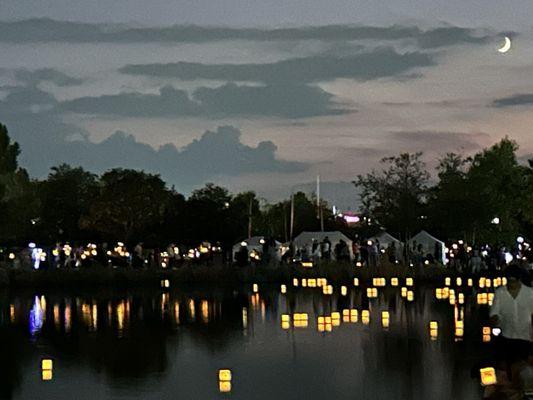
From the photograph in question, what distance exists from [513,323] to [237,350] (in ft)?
27.5

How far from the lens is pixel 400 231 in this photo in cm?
9206

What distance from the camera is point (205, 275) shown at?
49344 mm

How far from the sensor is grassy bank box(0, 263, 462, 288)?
4731 centimetres

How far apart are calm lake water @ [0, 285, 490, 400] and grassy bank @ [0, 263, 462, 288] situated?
9537mm

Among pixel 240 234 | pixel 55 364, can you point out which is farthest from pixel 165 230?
pixel 55 364

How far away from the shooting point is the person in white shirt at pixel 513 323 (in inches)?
592

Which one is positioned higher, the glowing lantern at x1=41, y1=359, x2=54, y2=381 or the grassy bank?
the grassy bank

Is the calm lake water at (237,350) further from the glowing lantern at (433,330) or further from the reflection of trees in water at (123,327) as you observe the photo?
the glowing lantern at (433,330)

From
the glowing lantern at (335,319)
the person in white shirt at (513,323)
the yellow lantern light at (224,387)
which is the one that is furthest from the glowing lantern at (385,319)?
the person in white shirt at (513,323)

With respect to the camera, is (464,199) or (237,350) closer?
(237,350)

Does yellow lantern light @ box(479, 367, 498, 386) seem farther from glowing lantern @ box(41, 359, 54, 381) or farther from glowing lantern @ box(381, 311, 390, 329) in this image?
glowing lantern @ box(381, 311, 390, 329)

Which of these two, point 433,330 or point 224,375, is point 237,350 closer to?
point 224,375

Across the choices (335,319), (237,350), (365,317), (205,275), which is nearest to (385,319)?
(365,317)

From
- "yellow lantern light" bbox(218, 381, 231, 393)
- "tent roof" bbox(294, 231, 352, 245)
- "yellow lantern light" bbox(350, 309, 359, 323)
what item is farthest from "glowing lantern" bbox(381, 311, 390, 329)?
"tent roof" bbox(294, 231, 352, 245)
